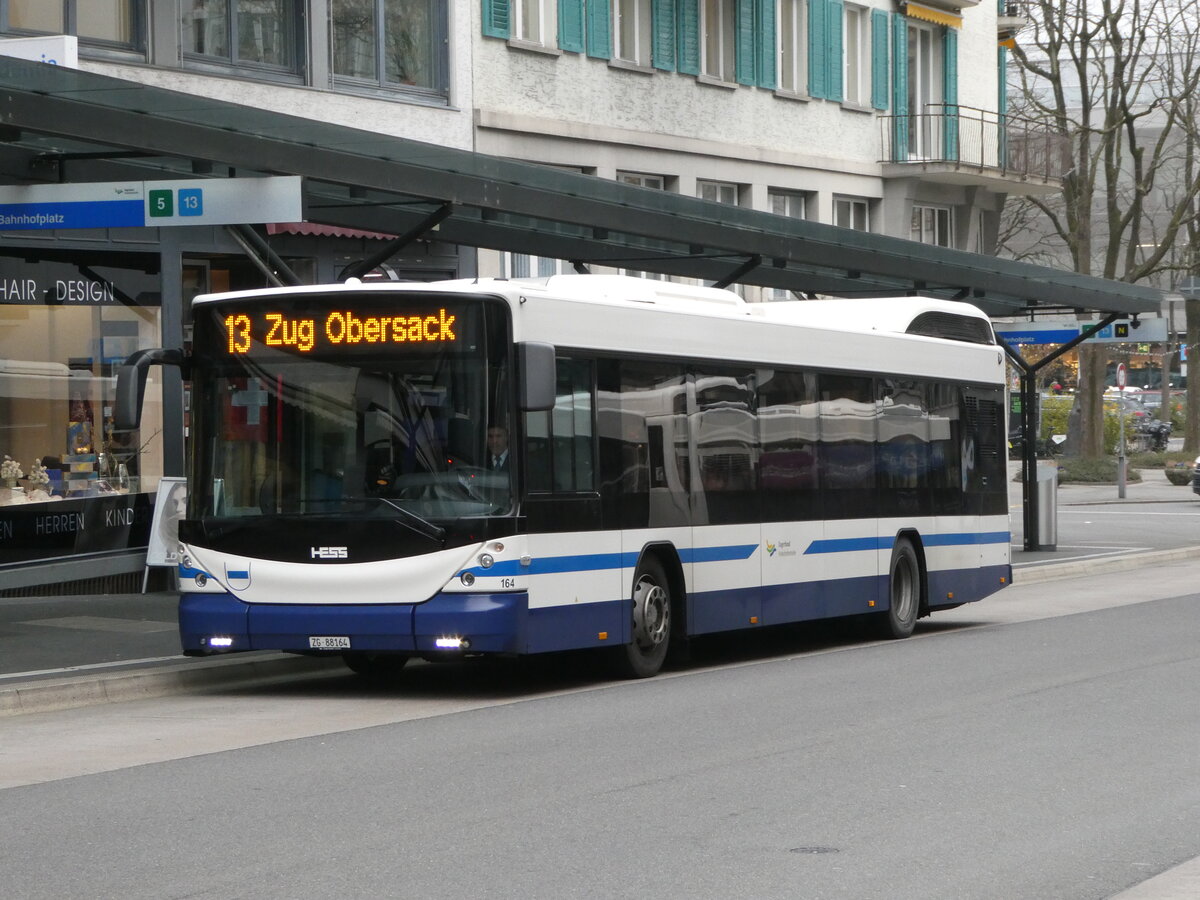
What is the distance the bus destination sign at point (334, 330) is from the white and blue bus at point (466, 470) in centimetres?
1

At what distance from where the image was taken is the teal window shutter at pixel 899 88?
117 feet

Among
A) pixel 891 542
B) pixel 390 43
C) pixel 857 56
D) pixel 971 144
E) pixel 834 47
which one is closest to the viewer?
pixel 891 542

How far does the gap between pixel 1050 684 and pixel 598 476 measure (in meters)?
3.37

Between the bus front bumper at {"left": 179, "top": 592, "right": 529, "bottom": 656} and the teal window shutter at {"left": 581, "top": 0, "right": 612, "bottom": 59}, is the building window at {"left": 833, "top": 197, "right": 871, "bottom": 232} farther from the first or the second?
the bus front bumper at {"left": 179, "top": 592, "right": 529, "bottom": 656}

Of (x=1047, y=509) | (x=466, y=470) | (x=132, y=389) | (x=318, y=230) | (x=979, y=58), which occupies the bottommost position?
(x=1047, y=509)

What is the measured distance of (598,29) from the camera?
28.4m

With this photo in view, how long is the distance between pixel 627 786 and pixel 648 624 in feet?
16.3

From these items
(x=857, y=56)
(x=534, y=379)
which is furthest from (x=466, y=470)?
(x=857, y=56)

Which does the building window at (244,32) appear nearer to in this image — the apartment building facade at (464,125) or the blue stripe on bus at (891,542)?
the apartment building facade at (464,125)

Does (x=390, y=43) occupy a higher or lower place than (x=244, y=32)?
higher

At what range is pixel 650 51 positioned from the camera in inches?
1171

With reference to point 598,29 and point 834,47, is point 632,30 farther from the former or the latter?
point 834,47

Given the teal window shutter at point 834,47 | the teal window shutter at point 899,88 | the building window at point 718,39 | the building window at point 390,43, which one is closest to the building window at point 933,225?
the teal window shutter at point 899,88

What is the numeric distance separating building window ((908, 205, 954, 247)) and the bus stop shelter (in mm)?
12161
